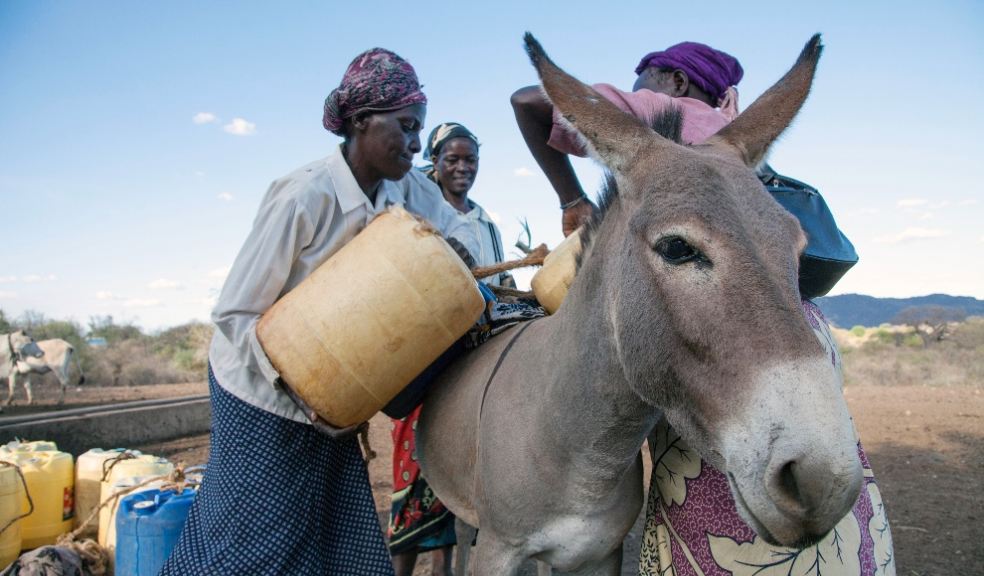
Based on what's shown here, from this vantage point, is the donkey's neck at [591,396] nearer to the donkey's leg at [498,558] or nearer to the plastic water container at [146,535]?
A: the donkey's leg at [498,558]

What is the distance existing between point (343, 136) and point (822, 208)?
6.79 feet

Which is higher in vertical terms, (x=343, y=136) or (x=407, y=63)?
(x=407, y=63)

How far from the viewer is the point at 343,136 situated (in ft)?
9.07

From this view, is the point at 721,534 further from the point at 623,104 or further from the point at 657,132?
the point at 623,104

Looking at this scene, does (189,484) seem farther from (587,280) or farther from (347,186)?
(587,280)

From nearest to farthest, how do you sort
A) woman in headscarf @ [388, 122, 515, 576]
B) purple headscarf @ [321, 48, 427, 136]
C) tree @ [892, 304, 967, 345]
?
purple headscarf @ [321, 48, 427, 136] → woman in headscarf @ [388, 122, 515, 576] → tree @ [892, 304, 967, 345]

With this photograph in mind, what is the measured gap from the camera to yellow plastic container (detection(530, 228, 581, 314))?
98.7 inches

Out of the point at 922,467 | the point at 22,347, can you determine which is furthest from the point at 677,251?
the point at 22,347

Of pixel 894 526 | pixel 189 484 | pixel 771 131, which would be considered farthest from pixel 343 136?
pixel 894 526

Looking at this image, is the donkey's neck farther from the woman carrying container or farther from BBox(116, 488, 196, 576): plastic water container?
BBox(116, 488, 196, 576): plastic water container

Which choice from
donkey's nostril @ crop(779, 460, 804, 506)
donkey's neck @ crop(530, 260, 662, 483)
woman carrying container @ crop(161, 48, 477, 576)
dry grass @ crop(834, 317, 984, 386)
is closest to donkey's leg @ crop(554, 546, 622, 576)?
donkey's neck @ crop(530, 260, 662, 483)

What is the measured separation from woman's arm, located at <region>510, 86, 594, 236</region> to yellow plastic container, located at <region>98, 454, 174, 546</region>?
131 inches

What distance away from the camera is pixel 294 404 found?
2.35 metres

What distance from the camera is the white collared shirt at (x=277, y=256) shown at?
2.22 metres
